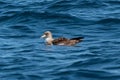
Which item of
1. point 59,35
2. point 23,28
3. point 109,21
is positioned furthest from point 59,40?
point 109,21

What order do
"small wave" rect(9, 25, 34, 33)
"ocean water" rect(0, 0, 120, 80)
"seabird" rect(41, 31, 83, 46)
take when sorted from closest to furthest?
1. "ocean water" rect(0, 0, 120, 80)
2. "seabird" rect(41, 31, 83, 46)
3. "small wave" rect(9, 25, 34, 33)

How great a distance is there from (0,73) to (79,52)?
12.3 ft

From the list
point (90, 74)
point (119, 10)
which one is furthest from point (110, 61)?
point (119, 10)

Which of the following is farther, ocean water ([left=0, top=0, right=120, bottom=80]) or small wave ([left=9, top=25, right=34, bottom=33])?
small wave ([left=9, top=25, right=34, bottom=33])

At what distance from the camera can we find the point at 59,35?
80.1 feet

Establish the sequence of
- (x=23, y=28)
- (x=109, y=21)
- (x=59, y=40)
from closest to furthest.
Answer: (x=59, y=40)
(x=23, y=28)
(x=109, y=21)

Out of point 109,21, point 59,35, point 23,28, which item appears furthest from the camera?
point 109,21

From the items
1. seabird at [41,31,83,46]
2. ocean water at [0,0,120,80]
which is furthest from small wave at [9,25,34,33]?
seabird at [41,31,83,46]

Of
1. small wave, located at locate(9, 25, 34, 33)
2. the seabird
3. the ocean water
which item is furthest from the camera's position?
small wave, located at locate(9, 25, 34, 33)

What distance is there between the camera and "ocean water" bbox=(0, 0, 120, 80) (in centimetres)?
1800

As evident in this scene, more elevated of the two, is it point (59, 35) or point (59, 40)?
point (59, 40)

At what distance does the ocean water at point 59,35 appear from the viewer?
1800cm

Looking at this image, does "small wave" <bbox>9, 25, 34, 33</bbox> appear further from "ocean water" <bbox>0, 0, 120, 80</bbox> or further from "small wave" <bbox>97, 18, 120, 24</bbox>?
"small wave" <bbox>97, 18, 120, 24</bbox>

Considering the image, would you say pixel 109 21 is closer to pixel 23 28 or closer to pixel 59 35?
pixel 59 35
